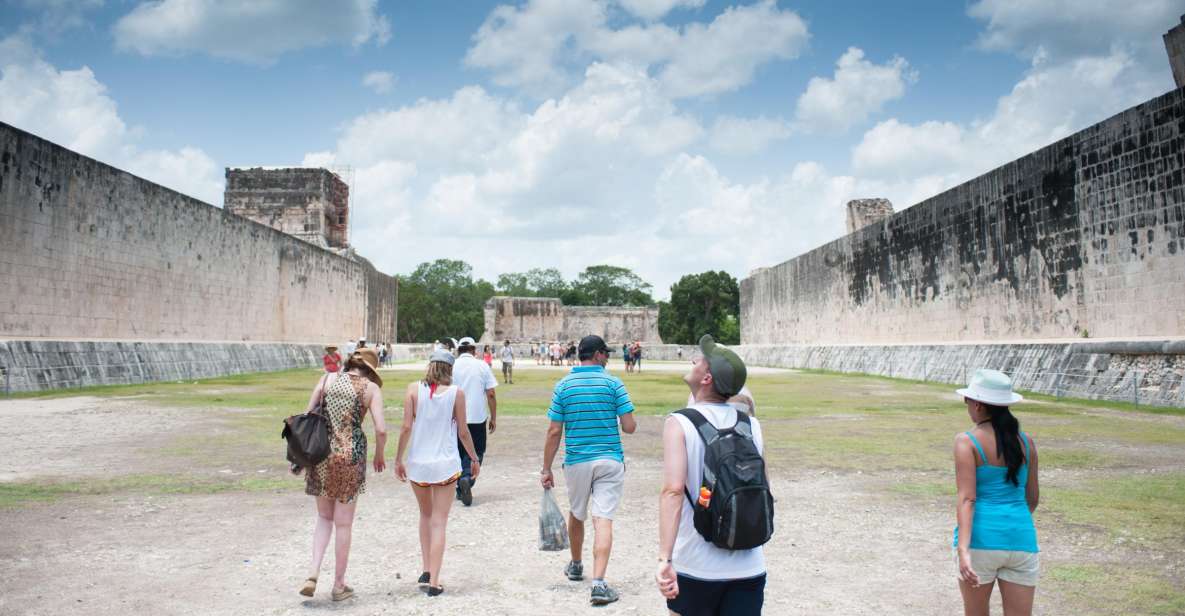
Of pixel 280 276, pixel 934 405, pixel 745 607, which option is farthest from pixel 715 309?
pixel 745 607

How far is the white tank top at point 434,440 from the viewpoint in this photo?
14.1ft

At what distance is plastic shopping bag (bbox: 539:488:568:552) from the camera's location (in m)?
4.31

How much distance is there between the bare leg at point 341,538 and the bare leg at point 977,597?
9.48 feet

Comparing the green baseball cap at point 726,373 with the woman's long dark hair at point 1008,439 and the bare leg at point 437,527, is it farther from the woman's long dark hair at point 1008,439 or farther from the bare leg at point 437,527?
the bare leg at point 437,527

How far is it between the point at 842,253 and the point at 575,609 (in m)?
27.8

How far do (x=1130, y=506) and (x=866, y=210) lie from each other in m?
29.6

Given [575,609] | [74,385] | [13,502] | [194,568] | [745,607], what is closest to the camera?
[745,607]

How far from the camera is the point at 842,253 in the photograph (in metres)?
29.5

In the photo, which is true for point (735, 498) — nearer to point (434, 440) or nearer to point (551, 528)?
point (551, 528)

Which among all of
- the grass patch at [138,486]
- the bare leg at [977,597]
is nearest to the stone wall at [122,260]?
the grass patch at [138,486]

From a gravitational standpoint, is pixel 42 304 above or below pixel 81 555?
above

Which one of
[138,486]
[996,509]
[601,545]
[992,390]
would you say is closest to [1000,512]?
[996,509]

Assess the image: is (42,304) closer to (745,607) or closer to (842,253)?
(745,607)

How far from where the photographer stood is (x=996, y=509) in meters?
2.73
